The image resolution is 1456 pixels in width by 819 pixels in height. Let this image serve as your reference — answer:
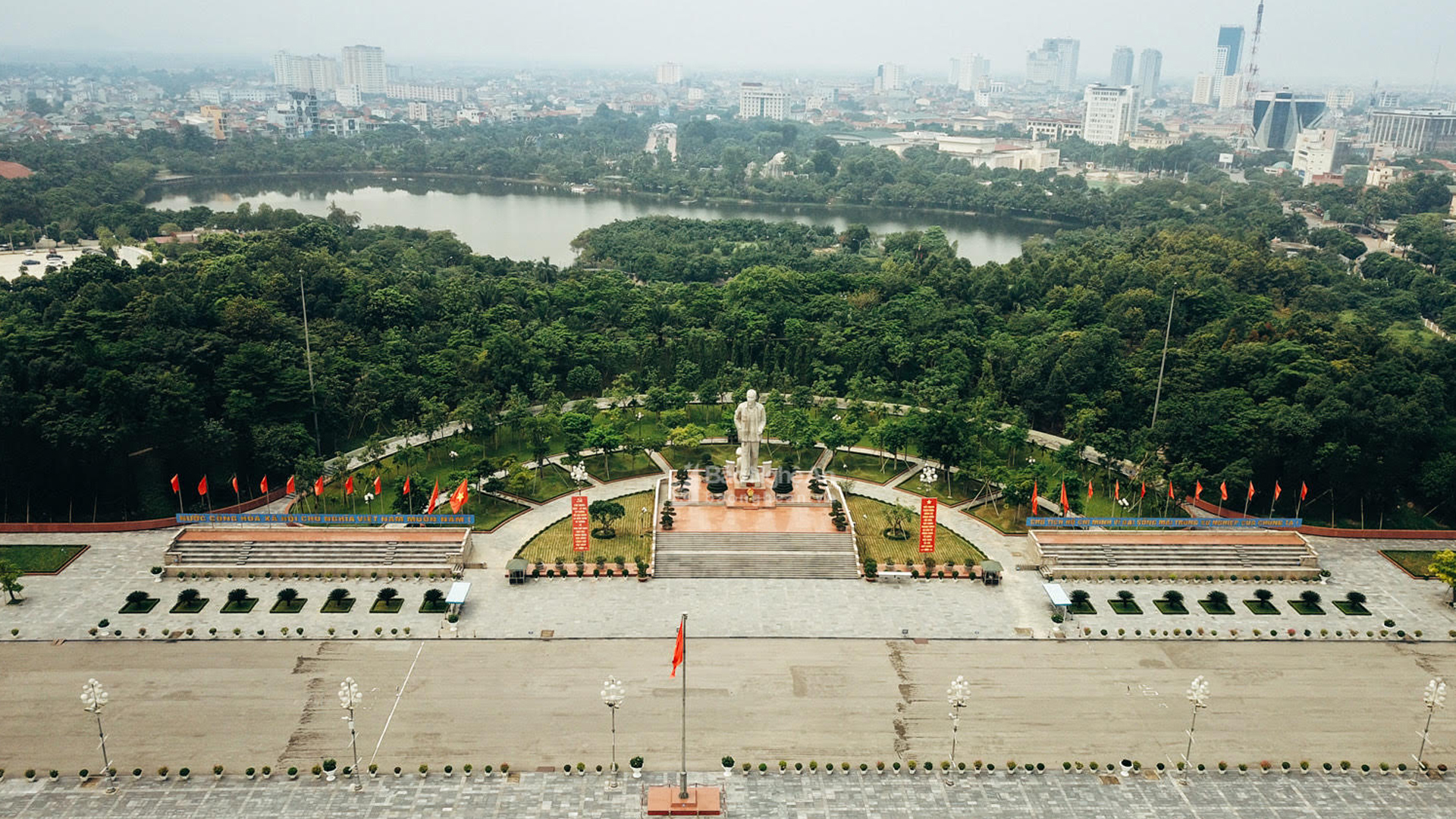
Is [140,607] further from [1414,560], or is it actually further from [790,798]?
[1414,560]

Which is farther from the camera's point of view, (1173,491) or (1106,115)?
(1106,115)

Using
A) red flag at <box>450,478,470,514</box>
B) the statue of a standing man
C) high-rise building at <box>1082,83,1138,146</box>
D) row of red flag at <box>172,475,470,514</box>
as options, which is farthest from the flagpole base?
high-rise building at <box>1082,83,1138,146</box>

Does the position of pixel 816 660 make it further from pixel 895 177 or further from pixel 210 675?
pixel 895 177

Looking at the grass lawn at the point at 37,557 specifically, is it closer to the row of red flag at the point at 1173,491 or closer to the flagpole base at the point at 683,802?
the flagpole base at the point at 683,802

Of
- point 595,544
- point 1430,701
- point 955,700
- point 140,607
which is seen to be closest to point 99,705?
point 140,607

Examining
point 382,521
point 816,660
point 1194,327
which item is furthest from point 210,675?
point 1194,327

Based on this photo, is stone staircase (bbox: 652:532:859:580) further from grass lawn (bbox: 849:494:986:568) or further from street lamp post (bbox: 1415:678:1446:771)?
street lamp post (bbox: 1415:678:1446:771)
